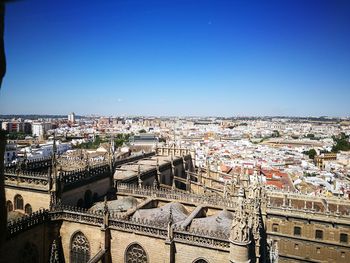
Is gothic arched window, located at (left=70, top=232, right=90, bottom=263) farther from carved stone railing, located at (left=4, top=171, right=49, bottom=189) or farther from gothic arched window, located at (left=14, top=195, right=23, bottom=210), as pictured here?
gothic arched window, located at (left=14, top=195, right=23, bottom=210)

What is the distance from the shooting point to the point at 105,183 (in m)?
23.9

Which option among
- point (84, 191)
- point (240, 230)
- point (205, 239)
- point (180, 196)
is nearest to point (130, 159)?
point (180, 196)

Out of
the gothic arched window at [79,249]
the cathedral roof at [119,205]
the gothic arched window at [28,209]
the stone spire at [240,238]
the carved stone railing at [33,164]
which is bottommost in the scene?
the gothic arched window at [79,249]

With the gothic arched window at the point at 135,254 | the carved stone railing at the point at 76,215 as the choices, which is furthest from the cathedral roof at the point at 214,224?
the carved stone railing at the point at 76,215

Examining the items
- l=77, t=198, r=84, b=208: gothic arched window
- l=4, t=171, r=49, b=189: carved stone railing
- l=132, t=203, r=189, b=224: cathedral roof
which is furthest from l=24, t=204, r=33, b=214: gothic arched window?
l=132, t=203, r=189, b=224: cathedral roof

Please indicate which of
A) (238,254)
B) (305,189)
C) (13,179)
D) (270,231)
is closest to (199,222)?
(238,254)

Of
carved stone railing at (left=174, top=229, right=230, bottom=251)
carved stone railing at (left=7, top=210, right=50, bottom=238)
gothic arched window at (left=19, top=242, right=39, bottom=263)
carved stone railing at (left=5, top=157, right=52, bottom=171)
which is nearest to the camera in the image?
carved stone railing at (left=174, top=229, right=230, bottom=251)

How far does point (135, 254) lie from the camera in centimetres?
1664

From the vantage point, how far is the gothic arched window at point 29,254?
16.0 m

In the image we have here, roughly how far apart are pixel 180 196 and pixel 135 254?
23.2 ft

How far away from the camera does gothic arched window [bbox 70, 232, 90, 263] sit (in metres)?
17.8

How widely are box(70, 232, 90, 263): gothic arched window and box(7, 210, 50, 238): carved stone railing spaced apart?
2.14 meters

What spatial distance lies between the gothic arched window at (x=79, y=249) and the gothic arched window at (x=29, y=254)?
2020 millimetres

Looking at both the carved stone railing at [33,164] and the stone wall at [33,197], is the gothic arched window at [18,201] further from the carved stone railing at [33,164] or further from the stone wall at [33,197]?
the carved stone railing at [33,164]
